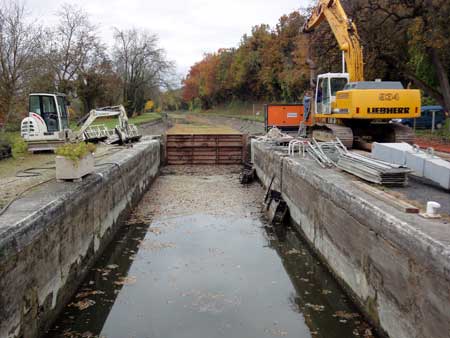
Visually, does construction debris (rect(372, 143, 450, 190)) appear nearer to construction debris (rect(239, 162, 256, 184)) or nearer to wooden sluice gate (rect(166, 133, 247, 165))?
construction debris (rect(239, 162, 256, 184))

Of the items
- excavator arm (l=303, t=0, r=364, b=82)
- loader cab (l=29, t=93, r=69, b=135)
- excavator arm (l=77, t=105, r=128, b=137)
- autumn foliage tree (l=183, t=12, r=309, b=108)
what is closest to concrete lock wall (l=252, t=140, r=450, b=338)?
excavator arm (l=303, t=0, r=364, b=82)

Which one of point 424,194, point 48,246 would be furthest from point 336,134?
point 48,246

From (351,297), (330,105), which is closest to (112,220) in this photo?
(351,297)

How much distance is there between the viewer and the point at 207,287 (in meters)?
7.09

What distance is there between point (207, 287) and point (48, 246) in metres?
2.51

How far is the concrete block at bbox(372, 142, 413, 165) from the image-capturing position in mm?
8461

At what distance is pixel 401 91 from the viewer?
1132 cm

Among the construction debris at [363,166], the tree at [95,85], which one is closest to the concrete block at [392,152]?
the construction debris at [363,166]

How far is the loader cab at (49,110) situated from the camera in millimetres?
15320

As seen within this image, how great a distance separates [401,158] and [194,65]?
88.3 metres

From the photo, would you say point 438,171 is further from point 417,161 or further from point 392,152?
Result: point 392,152

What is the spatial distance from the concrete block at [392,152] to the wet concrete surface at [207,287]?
7.80ft

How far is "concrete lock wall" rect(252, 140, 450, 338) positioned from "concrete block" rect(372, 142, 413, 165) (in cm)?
95

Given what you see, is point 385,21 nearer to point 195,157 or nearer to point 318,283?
point 195,157
